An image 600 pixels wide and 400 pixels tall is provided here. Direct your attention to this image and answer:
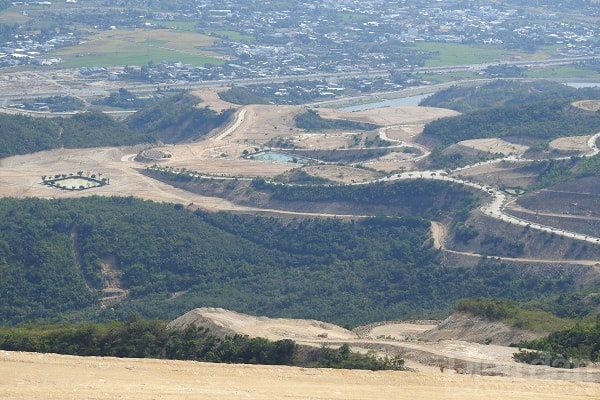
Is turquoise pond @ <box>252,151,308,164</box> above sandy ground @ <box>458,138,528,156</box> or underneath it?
underneath

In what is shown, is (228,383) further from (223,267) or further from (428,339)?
(223,267)

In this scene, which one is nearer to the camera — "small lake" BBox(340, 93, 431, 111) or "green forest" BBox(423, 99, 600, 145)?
"green forest" BBox(423, 99, 600, 145)

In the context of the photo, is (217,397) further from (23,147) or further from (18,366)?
(23,147)

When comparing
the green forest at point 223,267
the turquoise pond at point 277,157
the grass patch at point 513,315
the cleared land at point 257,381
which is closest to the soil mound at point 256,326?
the grass patch at point 513,315

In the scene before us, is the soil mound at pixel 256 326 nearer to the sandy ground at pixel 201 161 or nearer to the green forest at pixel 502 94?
the sandy ground at pixel 201 161

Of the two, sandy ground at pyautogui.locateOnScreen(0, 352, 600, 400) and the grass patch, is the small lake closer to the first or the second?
the grass patch

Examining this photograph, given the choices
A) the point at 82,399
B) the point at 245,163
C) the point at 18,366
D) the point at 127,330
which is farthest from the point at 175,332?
the point at 245,163

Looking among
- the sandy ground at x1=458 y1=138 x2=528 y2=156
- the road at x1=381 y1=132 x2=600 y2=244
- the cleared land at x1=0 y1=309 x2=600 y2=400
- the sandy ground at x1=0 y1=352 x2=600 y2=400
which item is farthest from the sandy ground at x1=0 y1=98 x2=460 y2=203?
the sandy ground at x1=0 y1=352 x2=600 y2=400

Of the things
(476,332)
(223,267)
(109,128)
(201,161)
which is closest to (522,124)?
(201,161)

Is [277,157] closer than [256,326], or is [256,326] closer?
[256,326]

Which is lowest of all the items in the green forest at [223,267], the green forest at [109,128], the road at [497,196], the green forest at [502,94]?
the green forest at [502,94]
